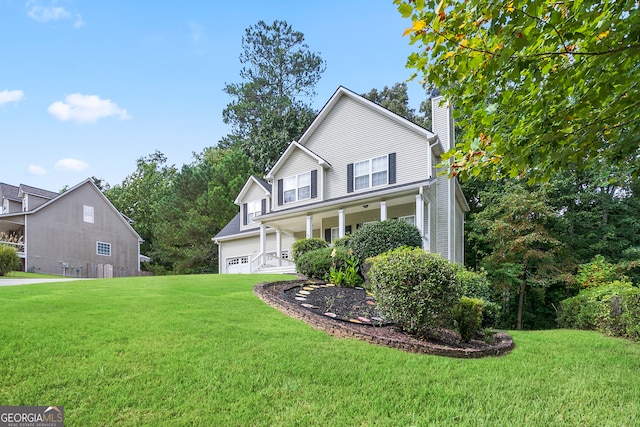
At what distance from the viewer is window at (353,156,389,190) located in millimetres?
16453

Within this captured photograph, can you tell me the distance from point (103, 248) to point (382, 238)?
2371 centimetres

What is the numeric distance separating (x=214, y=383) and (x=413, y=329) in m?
3.36

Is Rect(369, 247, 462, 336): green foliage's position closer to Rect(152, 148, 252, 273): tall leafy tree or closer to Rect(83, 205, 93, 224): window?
Rect(152, 148, 252, 273): tall leafy tree

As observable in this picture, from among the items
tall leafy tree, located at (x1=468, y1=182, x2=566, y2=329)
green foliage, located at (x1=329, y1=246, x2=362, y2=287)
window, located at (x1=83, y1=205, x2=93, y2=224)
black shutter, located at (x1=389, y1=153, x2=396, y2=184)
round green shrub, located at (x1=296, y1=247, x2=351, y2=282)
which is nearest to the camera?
green foliage, located at (x1=329, y1=246, x2=362, y2=287)

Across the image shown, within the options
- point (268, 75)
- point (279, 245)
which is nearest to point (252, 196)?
point (279, 245)

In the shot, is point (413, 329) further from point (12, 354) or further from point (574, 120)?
point (12, 354)

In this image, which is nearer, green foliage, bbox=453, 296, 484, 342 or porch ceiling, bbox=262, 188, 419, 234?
green foliage, bbox=453, 296, 484, 342

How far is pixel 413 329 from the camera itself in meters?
6.43

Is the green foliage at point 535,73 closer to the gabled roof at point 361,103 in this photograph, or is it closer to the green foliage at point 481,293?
the green foliage at point 481,293

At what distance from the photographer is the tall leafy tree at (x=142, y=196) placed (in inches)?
1453

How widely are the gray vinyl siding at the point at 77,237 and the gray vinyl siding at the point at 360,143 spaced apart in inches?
709

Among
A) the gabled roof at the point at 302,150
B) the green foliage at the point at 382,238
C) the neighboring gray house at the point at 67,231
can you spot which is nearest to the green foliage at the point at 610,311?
the green foliage at the point at 382,238

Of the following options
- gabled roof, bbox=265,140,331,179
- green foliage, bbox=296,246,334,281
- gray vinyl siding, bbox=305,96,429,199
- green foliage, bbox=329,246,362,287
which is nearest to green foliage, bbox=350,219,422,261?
green foliage, bbox=329,246,362,287

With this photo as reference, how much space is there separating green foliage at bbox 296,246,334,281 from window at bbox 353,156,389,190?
4843 mm
